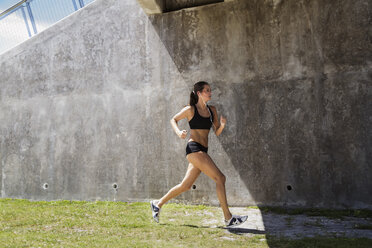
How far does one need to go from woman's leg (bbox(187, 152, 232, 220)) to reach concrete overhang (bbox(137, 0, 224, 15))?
4236 millimetres

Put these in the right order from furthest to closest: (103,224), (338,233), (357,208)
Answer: (357,208) < (103,224) < (338,233)

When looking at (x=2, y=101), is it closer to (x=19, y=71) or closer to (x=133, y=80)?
(x=19, y=71)

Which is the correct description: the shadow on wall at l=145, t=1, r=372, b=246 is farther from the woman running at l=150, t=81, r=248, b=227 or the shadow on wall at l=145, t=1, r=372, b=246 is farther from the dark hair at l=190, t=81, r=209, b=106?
the dark hair at l=190, t=81, r=209, b=106

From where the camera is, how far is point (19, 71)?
1023cm

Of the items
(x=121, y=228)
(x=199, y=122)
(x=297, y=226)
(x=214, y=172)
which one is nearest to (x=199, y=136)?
(x=199, y=122)

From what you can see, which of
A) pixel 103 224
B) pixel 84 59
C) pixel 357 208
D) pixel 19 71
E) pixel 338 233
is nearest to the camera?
pixel 338 233

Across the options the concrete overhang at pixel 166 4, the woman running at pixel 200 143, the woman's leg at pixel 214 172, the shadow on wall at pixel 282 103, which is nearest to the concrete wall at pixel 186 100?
the shadow on wall at pixel 282 103

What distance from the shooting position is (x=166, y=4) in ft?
29.9

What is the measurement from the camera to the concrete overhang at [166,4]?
8.69m

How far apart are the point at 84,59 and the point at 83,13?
1.17 m

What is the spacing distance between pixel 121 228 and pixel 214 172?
5.70 ft

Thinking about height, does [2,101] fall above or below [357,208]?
above

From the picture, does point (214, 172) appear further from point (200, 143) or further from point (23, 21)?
point (23, 21)

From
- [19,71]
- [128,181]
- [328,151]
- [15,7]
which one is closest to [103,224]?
[128,181]
